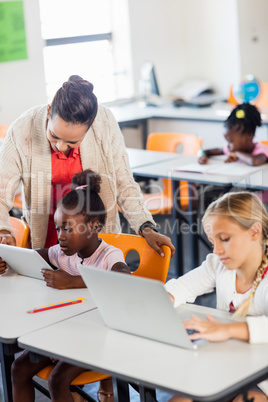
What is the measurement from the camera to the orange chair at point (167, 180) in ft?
13.1

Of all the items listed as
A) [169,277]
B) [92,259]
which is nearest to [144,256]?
[92,259]

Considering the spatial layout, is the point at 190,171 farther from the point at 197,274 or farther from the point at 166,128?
the point at 166,128

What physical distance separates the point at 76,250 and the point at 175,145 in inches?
88.2

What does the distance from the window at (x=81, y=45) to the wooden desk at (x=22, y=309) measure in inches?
143

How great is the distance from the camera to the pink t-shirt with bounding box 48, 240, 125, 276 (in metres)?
2.26

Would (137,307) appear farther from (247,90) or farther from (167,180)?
(247,90)

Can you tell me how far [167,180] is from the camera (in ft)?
13.9

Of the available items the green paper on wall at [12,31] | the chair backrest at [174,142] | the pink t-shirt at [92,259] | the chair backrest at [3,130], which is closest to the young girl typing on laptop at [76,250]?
the pink t-shirt at [92,259]

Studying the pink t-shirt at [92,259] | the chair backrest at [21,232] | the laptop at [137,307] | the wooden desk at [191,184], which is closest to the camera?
the laptop at [137,307]

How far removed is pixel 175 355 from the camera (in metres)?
1.65

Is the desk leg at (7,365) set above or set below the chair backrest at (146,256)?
below

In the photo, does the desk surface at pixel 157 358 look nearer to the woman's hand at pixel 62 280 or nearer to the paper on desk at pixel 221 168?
the woman's hand at pixel 62 280

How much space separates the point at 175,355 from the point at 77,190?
0.84 m

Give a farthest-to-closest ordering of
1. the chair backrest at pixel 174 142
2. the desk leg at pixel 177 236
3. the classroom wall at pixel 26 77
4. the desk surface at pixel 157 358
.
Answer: the classroom wall at pixel 26 77 < the chair backrest at pixel 174 142 < the desk leg at pixel 177 236 < the desk surface at pixel 157 358
